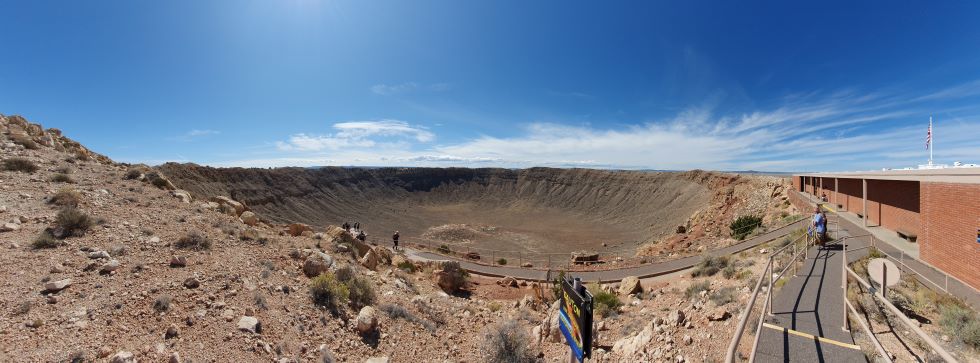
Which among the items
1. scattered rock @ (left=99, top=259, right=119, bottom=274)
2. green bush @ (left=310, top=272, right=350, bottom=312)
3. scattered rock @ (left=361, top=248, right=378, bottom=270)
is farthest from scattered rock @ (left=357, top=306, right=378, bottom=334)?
scattered rock @ (left=361, top=248, right=378, bottom=270)

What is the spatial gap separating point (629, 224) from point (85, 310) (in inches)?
2159

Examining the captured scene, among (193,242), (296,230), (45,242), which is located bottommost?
(296,230)

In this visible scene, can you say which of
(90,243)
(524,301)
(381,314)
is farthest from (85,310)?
(524,301)

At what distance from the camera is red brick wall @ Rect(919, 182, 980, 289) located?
905 cm

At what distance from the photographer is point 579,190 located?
263ft

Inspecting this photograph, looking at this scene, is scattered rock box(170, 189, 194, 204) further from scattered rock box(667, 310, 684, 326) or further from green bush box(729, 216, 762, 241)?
green bush box(729, 216, 762, 241)

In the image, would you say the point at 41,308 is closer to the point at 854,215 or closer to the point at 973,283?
the point at 973,283

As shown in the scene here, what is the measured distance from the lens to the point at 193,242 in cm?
876

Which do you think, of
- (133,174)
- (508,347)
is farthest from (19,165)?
(508,347)

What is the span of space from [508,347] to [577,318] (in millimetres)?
3701

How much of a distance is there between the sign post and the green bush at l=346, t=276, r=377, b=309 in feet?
18.9

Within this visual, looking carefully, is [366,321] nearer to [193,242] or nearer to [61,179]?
[193,242]

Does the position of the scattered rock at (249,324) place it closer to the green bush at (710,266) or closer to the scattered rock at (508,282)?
the scattered rock at (508,282)

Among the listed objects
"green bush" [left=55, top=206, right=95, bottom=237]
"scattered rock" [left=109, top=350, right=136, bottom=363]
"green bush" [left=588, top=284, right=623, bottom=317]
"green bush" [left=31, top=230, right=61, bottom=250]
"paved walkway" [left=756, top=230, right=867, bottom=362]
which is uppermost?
"green bush" [left=55, top=206, right=95, bottom=237]
